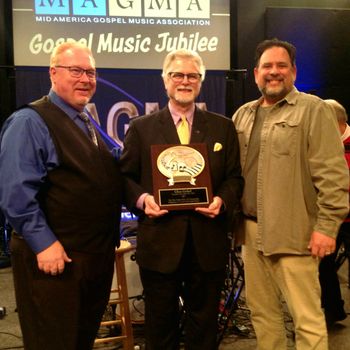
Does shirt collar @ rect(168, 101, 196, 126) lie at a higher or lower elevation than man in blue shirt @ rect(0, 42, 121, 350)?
higher

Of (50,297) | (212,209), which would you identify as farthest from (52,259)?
(212,209)

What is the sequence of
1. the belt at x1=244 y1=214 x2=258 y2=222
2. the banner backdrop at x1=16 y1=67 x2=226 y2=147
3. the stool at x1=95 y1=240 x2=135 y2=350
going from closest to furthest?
1. the belt at x1=244 y1=214 x2=258 y2=222
2. the stool at x1=95 y1=240 x2=135 y2=350
3. the banner backdrop at x1=16 y1=67 x2=226 y2=147

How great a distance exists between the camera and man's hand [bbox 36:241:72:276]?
176 cm

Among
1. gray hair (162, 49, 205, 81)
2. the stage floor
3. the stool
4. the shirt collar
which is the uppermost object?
gray hair (162, 49, 205, 81)

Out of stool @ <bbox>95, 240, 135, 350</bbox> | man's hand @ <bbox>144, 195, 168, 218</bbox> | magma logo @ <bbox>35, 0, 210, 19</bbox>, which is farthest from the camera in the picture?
magma logo @ <bbox>35, 0, 210, 19</bbox>

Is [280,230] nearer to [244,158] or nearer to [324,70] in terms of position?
[244,158]

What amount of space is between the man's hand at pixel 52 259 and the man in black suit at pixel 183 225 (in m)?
0.42

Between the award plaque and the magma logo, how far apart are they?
4.16 m

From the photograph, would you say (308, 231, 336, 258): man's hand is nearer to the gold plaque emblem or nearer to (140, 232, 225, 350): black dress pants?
(140, 232, 225, 350): black dress pants

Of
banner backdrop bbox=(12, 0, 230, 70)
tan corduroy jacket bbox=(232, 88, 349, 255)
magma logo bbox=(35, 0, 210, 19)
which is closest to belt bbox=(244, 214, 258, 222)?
tan corduroy jacket bbox=(232, 88, 349, 255)

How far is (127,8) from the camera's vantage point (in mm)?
5707

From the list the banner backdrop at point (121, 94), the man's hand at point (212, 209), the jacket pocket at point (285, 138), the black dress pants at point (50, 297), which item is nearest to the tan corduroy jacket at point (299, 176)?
the jacket pocket at point (285, 138)

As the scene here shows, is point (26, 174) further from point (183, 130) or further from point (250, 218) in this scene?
point (250, 218)

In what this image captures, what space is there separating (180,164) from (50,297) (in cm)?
79
